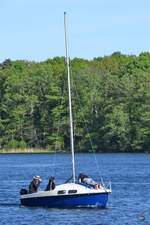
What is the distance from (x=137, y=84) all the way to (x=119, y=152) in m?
14.9

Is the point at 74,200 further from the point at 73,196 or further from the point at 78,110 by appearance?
the point at 78,110

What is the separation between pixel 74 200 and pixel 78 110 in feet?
347

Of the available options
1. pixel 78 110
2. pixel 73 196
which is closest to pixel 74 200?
pixel 73 196

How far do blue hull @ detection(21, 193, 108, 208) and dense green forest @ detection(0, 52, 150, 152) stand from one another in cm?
8981

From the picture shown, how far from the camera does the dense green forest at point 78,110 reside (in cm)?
14112

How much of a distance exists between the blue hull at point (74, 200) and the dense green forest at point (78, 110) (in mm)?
89813

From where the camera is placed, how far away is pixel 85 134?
148 m

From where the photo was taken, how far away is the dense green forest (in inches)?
5556

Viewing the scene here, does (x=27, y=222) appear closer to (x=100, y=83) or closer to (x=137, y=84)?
(x=137, y=84)

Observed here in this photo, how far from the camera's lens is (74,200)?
46.3m

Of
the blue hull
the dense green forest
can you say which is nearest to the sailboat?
the blue hull

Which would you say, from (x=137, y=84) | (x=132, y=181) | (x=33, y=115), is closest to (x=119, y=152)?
(x=137, y=84)

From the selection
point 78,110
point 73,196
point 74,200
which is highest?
point 78,110

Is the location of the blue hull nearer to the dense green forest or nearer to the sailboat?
the sailboat
